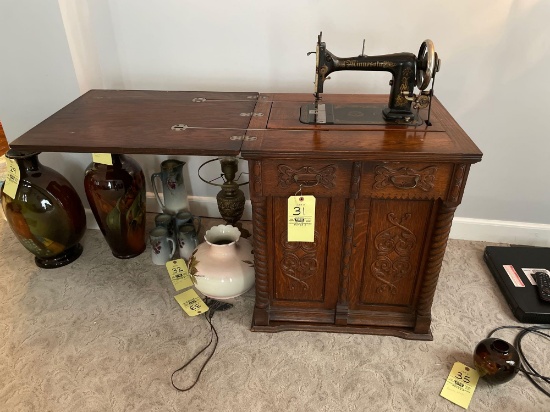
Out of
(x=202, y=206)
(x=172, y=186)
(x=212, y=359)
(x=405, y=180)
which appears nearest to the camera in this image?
(x=405, y=180)

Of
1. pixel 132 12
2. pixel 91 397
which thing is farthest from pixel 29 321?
pixel 132 12

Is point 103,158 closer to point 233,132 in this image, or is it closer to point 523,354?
point 233,132

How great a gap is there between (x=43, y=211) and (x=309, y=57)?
1.20 m

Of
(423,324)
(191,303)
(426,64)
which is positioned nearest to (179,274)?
(191,303)

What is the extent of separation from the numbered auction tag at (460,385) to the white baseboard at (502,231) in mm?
753

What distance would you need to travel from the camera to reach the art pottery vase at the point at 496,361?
4.15ft

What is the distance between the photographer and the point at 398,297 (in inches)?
57.8

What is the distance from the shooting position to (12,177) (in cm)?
161

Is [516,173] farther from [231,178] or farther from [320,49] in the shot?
[231,178]

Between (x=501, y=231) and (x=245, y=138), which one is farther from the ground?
(x=245, y=138)

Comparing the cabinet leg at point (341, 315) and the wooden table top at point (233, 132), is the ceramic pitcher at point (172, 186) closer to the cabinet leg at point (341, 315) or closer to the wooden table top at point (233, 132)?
the wooden table top at point (233, 132)

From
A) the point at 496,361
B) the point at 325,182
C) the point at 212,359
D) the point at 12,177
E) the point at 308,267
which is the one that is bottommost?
the point at 212,359

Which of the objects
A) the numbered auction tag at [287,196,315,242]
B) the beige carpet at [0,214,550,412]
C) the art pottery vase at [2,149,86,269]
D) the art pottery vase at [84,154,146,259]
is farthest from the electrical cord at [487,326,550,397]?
the art pottery vase at [2,149,86,269]

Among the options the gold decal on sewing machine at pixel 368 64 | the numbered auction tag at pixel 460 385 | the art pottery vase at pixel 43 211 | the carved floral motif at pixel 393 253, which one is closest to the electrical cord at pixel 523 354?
the numbered auction tag at pixel 460 385
